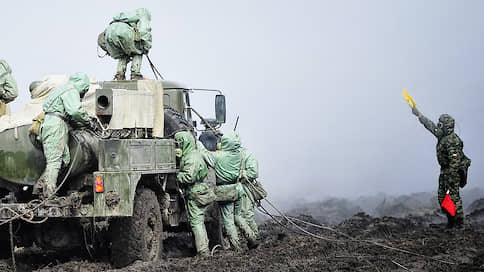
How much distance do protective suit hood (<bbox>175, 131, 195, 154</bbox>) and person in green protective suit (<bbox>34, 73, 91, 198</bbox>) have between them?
89.6 inches

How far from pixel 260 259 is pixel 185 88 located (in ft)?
14.1

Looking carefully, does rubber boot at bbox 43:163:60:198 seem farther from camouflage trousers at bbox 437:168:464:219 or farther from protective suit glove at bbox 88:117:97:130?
camouflage trousers at bbox 437:168:464:219

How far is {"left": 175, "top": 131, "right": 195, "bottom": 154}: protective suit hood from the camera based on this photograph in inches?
512

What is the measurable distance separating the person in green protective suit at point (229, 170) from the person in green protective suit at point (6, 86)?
3.07 metres

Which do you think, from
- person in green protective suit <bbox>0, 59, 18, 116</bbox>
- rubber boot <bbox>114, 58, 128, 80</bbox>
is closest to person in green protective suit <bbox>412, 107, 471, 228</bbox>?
rubber boot <bbox>114, 58, 128, 80</bbox>

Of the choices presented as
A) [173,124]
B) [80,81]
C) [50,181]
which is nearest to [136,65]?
[173,124]

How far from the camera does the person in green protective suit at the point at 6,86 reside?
474 inches

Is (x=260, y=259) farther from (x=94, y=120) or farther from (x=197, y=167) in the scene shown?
(x=94, y=120)

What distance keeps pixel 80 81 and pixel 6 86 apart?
1603 millimetres

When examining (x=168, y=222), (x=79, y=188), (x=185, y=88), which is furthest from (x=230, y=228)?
(x=79, y=188)

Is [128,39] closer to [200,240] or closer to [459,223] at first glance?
[200,240]

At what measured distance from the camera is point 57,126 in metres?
10.5

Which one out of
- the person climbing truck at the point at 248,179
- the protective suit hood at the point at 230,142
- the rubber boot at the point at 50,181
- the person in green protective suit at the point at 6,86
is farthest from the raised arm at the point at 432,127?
the rubber boot at the point at 50,181

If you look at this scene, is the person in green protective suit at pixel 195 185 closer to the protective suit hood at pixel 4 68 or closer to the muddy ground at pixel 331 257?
the muddy ground at pixel 331 257
